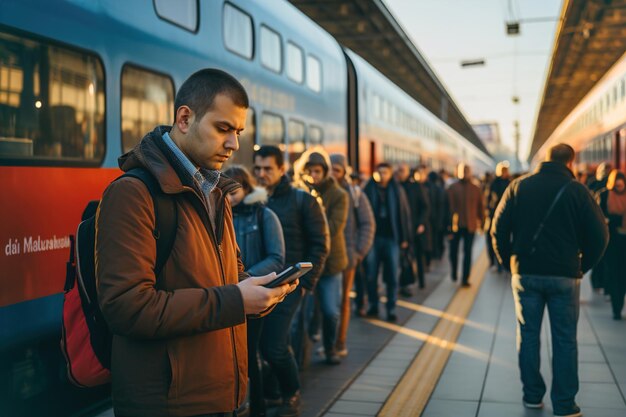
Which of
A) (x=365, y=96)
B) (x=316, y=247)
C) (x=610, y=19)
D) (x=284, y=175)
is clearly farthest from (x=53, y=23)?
(x=610, y=19)

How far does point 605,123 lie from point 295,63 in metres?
11.9

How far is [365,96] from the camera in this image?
16.2 metres

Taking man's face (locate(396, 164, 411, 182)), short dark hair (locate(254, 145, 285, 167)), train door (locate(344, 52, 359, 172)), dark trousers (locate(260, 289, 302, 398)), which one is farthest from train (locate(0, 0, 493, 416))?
train door (locate(344, 52, 359, 172))

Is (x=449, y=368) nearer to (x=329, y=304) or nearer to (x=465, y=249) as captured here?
(x=329, y=304)

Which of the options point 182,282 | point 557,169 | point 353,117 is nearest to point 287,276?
point 182,282

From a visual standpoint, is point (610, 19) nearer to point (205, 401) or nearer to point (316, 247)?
point (316, 247)

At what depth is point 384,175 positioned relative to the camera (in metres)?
9.71

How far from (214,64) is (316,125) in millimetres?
4442

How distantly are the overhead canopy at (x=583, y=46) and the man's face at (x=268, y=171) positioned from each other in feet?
62.7

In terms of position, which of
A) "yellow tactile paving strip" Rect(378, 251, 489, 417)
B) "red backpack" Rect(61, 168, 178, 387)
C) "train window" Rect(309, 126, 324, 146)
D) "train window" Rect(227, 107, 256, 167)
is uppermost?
"train window" Rect(309, 126, 324, 146)

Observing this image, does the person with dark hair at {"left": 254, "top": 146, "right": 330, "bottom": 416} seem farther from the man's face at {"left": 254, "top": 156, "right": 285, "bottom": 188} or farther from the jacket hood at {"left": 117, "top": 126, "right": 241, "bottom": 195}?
the jacket hood at {"left": 117, "top": 126, "right": 241, "bottom": 195}

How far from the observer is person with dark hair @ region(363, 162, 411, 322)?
9.51 metres

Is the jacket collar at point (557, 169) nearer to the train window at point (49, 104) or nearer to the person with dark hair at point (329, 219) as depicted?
the person with dark hair at point (329, 219)

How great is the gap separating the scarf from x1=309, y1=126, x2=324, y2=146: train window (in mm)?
3913
